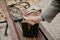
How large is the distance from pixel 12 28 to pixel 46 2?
138cm

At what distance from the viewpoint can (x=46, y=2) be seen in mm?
2004

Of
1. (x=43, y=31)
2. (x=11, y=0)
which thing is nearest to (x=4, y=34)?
(x=43, y=31)

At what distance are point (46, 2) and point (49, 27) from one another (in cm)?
57

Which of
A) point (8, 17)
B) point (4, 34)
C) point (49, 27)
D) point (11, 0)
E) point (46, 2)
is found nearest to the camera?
point (8, 17)

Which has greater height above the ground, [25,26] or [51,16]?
[51,16]

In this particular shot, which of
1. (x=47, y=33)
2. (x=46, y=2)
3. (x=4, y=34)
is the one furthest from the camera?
(x=46, y=2)

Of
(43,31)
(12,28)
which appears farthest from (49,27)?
(12,28)

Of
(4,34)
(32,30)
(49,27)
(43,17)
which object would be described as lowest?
(4,34)

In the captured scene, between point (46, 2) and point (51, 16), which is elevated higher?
point (51, 16)

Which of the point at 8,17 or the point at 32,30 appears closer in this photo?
the point at 8,17

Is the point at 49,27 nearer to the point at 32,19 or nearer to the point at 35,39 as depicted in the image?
the point at 35,39

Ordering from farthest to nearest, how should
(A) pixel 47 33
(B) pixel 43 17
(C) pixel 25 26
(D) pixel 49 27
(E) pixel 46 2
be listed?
1. (E) pixel 46 2
2. (D) pixel 49 27
3. (A) pixel 47 33
4. (C) pixel 25 26
5. (B) pixel 43 17

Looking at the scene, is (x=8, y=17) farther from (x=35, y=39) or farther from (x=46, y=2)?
(x=46, y=2)

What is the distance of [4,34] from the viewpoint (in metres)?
1.63
